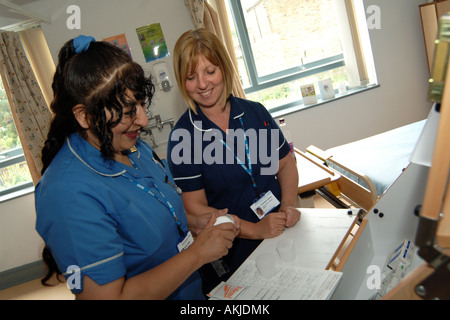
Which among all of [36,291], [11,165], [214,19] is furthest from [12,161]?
[214,19]

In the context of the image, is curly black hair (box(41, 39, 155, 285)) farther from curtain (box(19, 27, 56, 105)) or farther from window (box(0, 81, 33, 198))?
window (box(0, 81, 33, 198))

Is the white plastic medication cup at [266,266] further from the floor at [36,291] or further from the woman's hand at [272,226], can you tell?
the floor at [36,291]

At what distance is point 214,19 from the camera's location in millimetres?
3748

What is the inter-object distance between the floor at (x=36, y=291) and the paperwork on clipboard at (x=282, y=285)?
2868 millimetres

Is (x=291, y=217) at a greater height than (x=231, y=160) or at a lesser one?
lesser

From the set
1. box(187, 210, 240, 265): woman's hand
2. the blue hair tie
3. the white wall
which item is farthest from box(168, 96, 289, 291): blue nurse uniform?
the white wall

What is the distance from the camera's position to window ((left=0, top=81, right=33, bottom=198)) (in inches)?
161

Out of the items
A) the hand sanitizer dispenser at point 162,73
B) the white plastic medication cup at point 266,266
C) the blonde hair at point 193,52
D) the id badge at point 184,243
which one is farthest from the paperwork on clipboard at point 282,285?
the hand sanitizer dispenser at point 162,73

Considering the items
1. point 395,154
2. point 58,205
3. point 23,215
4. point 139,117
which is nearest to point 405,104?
point 395,154

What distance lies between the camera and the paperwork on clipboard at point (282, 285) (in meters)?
0.90

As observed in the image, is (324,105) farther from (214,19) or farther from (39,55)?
(39,55)

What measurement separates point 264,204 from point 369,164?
1.45 m
